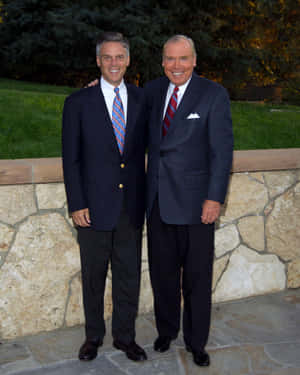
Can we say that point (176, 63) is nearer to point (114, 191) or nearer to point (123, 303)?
point (114, 191)

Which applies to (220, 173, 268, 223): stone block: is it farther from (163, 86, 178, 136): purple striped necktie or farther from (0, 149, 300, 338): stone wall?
(163, 86, 178, 136): purple striped necktie

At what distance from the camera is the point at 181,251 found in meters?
3.66

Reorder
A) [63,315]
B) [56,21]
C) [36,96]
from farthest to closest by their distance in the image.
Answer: [56,21] < [36,96] < [63,315]

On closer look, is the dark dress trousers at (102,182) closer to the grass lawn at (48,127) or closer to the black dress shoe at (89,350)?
the black dress shoe at (89,350)

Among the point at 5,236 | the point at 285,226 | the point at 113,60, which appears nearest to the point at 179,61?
the point at 113,60

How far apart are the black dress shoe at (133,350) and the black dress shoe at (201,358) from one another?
1.29 feet

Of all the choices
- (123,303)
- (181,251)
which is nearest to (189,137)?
(181,251)

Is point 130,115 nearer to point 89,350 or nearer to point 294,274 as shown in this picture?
point 89,350

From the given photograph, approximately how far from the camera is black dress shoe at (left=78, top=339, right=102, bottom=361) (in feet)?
12.3

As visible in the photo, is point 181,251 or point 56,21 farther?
point 56,21

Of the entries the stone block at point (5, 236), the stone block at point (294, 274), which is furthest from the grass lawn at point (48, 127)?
the stone block at point (294, 274)

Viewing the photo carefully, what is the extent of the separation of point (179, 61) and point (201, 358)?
7.23ft

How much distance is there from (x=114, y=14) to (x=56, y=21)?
1.69 m

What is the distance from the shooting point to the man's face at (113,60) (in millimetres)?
3336
